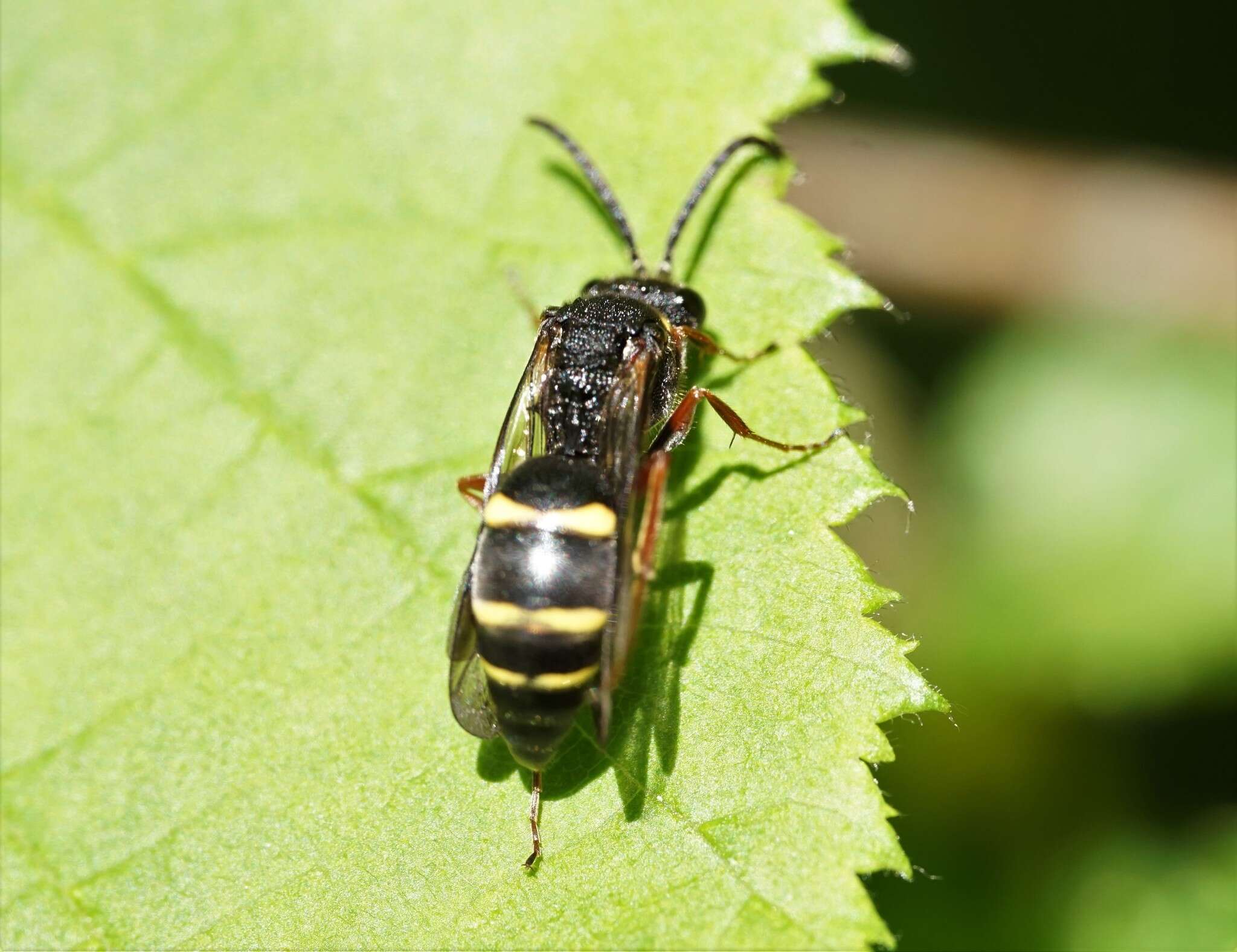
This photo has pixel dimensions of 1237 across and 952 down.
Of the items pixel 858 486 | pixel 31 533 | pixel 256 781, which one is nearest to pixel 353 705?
pixel 256 781

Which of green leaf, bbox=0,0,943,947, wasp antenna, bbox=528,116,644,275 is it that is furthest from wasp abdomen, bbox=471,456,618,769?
wasp antenna, bbox=528,116,644,275

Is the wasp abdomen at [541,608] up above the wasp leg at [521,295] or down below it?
below

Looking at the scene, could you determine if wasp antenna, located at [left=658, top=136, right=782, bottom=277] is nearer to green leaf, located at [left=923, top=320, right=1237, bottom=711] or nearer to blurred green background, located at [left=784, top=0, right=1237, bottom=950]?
blurred green background, located at [left=784, top=0, right=1237, bottom=950]

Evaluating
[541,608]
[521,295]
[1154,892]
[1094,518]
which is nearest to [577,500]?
[541,608]

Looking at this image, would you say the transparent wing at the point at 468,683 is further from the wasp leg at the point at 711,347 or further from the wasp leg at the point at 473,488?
the wasp leg at the point at 711,347

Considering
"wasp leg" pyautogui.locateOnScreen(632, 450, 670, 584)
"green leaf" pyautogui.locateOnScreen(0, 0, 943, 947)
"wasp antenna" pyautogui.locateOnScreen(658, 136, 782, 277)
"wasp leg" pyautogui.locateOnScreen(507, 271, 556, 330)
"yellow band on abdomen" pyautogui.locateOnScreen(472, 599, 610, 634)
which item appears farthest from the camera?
"wasp leg" pyautogui.locateOnScreen(507, 271, 556, 330)

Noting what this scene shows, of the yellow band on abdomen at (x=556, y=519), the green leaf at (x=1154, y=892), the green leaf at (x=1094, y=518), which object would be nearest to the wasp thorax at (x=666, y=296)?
the yellow band on abdomen at (x=556, y=519)

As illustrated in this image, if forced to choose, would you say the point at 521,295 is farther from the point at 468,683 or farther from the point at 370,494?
the point at 468,683
